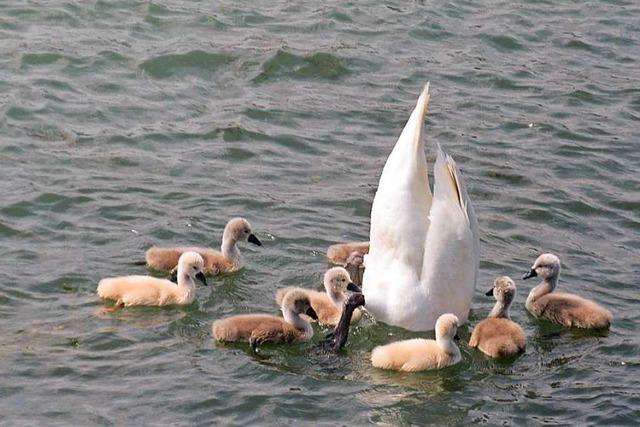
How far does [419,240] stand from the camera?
9344mm

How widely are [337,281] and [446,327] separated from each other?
3.45 feet

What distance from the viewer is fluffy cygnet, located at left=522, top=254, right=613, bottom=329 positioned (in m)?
9.66

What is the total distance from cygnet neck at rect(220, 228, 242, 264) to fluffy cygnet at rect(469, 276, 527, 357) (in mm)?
1894

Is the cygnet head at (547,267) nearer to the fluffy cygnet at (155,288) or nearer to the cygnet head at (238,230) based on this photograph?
the cygnet head at (238,230)

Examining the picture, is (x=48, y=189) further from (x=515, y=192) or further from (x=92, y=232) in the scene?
(x=515, y=192)

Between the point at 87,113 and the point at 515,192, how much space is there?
392 cm

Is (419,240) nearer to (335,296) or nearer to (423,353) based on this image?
(335,296)

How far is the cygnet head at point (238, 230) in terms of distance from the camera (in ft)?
34.0

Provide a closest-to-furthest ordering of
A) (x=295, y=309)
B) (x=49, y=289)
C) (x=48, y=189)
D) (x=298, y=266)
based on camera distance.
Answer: (x=295, y=309), (x=49, y=289), (x=298, y=266), (x=48, y=189)

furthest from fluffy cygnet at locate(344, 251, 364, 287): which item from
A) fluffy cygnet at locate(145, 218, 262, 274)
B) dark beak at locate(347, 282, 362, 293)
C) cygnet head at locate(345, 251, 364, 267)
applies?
fluffy cygnet at locate(145, 218, 262, 274)

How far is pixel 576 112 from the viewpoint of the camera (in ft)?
47.1

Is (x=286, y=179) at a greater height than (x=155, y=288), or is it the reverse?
(x=286, y=179)

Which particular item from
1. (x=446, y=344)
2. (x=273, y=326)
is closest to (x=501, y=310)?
(x=446, y=344)

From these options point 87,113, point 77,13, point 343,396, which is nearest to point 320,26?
point 77,13
